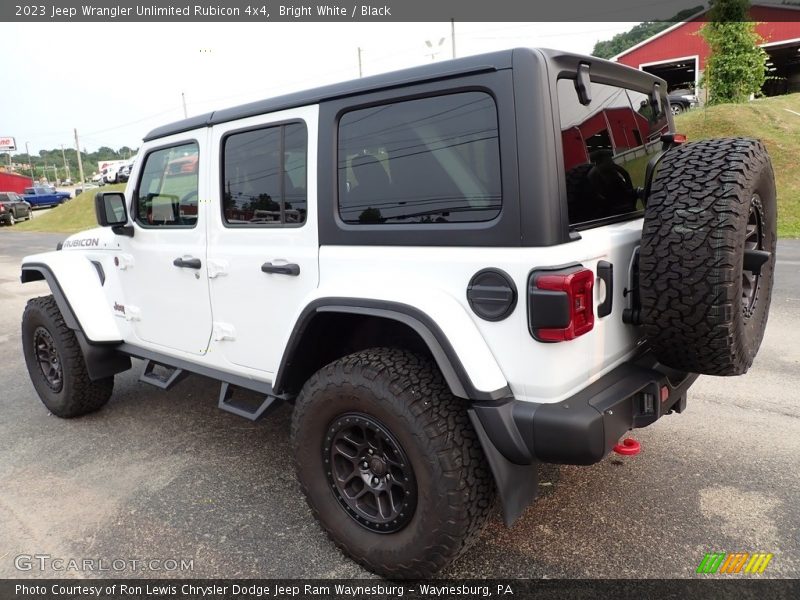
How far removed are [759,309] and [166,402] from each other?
4019mm

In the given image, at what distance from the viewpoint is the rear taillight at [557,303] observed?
1962mm

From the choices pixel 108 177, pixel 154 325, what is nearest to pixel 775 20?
pixel 108 177

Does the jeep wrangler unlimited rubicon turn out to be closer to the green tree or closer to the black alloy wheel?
the black alloy wheel

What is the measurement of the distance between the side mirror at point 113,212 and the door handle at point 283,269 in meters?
1.39

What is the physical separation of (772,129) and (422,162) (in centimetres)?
1842

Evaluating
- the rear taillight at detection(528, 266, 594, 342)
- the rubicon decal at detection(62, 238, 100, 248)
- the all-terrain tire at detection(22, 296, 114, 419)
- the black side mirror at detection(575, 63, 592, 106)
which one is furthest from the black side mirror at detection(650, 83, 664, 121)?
the all-terrain tire at detection(22, 296, 114, 419)

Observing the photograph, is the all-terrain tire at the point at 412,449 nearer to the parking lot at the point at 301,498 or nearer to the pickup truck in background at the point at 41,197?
the parking lot at the point at 301,498

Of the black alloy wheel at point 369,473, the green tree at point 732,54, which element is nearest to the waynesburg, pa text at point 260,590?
the black alloy wheel at point 369,473

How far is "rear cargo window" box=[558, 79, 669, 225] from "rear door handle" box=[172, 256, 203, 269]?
2033 mm

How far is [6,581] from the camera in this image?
8.34 ft

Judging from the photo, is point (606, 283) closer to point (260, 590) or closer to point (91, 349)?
point (260, 590)

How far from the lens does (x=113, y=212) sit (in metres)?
3.67

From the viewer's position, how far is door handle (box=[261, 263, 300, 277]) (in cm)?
269

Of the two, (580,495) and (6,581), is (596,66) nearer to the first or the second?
(580,495)
